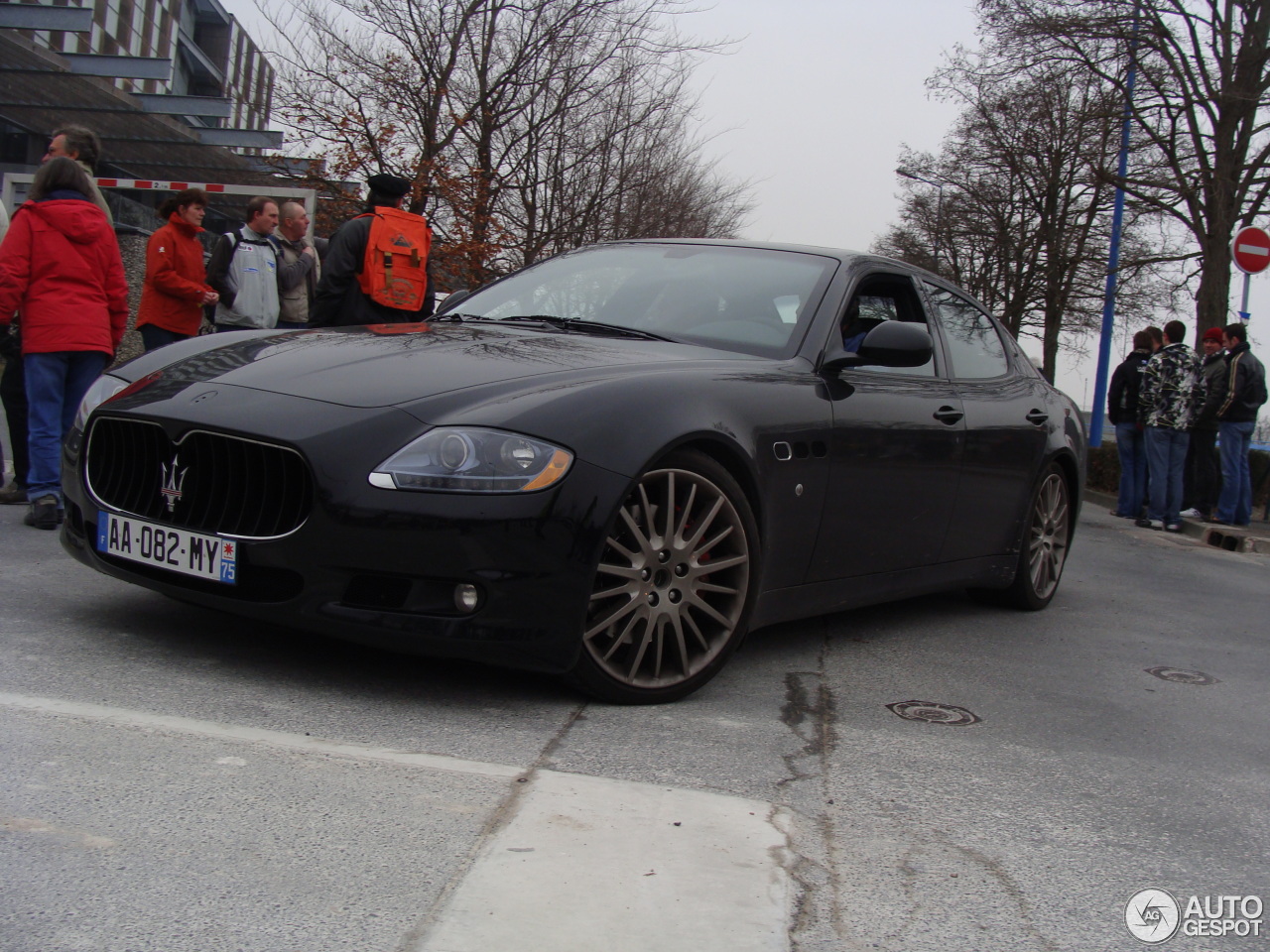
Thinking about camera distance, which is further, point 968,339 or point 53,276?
point 53,276

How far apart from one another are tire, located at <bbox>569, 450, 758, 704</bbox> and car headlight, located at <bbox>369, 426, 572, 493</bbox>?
270mm

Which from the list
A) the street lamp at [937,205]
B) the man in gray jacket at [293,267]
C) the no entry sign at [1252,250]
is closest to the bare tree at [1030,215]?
the street lamp at [937,205]

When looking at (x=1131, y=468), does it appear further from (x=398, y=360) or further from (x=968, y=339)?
(x=398, y=360)

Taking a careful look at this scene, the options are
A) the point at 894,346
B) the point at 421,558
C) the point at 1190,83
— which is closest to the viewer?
the point at 421,558

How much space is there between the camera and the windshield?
4551 mm

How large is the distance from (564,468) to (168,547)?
1110 millimetres

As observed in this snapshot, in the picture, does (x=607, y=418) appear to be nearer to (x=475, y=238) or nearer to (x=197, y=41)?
(x=475, y=238)

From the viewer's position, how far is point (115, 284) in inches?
249

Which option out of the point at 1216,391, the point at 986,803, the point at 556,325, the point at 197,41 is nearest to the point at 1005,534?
the point at 556,325

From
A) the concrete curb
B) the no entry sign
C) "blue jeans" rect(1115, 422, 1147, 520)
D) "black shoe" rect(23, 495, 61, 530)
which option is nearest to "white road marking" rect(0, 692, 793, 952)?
"black shoe" rect(23, 495, 61, 530)

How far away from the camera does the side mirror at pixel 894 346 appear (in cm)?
439

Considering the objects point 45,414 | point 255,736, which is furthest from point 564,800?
point 45,414

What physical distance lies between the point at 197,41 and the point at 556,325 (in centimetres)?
5153

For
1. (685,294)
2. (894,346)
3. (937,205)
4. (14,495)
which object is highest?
(937,205)
